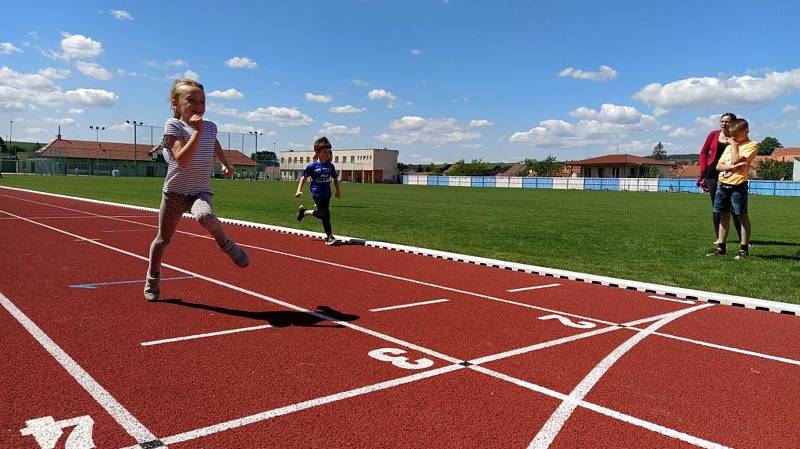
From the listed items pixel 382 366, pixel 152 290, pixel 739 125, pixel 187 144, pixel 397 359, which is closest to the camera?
pixel 382 366

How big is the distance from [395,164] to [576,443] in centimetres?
11562

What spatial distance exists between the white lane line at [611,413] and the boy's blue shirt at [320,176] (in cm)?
749

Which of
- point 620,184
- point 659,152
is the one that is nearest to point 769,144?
point 659,152

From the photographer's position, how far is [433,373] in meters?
3.84

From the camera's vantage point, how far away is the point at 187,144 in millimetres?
4914

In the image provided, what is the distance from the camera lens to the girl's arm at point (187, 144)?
492 cm

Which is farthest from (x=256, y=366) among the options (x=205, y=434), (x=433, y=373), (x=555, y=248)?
(x=555, y=248)

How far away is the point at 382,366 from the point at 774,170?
108 metres

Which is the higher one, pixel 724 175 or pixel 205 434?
pixel 724 175

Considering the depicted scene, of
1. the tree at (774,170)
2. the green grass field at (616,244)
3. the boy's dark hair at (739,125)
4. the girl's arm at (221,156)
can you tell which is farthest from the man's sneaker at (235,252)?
the tree at (774,170)

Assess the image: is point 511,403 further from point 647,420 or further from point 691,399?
point 691,399

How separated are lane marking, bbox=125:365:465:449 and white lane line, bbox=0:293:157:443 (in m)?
0.17

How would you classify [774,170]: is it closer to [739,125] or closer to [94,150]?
[739,125]

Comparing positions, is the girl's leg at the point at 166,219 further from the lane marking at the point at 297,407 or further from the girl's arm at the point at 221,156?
the lane marking at the point at 297,407
